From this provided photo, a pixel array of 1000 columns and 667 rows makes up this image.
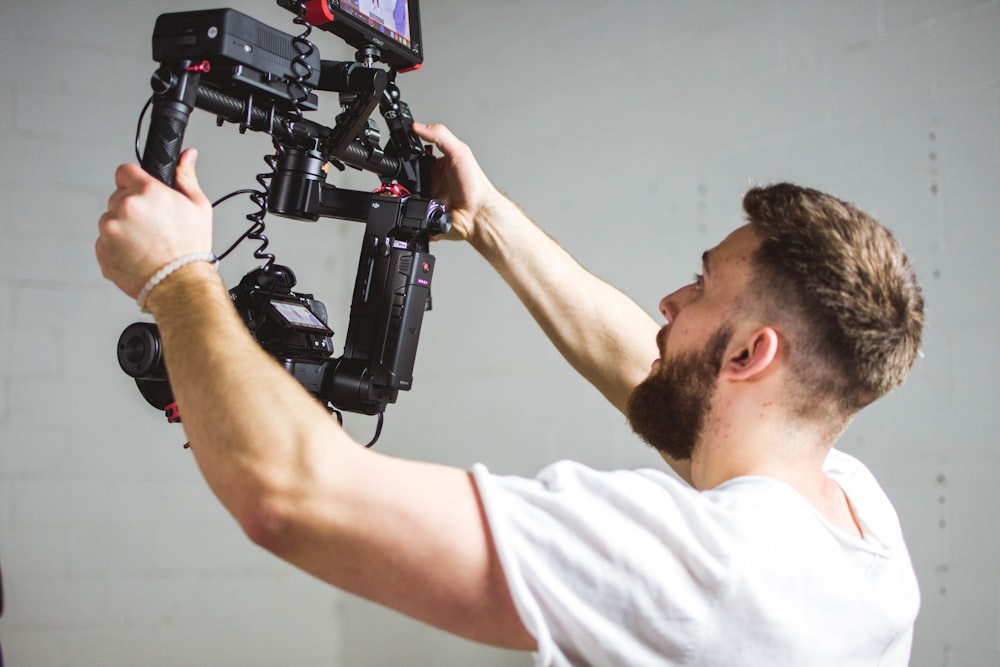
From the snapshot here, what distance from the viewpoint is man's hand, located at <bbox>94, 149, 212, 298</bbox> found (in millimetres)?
873

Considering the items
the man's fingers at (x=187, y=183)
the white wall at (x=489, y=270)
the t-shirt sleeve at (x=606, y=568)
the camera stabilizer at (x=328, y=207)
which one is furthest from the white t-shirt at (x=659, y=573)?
the white wall at (x=489, y=270)

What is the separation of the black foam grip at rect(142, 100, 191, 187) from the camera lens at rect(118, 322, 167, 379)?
165mm

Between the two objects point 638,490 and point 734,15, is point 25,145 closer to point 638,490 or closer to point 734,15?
point 734,15

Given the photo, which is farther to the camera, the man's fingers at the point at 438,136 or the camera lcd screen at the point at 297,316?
the man's fingers at the point at 438,136

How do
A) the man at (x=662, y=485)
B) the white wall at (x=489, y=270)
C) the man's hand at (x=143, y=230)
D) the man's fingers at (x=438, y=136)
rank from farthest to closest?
the white wall at (x=489, y=270)
the man's fingers at (x=438, y=136)
the man's hand at (x=143, y=230)
the man at (x=662, y=485)

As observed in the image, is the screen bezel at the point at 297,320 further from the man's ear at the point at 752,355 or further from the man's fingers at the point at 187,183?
the man's ear at the point at 752,355

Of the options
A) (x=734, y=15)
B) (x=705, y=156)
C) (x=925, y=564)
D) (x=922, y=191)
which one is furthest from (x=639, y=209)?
(x=925, y=564)

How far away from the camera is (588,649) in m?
0.79

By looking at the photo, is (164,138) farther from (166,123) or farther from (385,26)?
(385,26)

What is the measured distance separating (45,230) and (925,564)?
246cm

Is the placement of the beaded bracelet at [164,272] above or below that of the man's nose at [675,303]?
below

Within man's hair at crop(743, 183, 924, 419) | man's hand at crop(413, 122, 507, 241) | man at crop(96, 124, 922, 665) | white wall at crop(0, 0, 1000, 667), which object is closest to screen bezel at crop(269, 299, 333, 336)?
man at crop(96, 124, 922, 665)

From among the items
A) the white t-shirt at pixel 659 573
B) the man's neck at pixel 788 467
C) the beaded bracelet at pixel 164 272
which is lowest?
the white t-shirt at pixel 659 573

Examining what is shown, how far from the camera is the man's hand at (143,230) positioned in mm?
873
